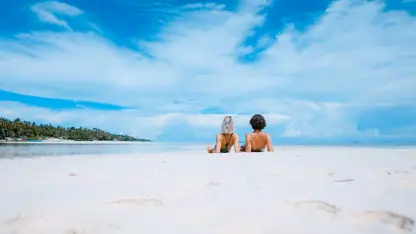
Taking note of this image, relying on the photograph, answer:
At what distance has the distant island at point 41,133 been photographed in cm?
5808

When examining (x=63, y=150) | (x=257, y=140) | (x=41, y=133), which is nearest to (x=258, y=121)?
(x=257, y=140)

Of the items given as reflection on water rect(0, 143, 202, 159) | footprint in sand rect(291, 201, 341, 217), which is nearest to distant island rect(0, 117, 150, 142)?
reflection on water rect(0, 143, 202, 159)

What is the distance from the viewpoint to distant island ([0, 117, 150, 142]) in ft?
191

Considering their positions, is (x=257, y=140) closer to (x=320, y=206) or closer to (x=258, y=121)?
(x=258, y=121)

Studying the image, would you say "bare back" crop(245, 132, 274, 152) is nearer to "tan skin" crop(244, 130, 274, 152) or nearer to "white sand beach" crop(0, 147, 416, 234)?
"tan skin" crop(244, 130, 274, 152)

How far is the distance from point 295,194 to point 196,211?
0.96 m

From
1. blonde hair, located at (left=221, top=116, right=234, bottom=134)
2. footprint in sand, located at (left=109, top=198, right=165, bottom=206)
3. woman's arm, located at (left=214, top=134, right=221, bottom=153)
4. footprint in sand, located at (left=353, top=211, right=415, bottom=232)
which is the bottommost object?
footprint in sand, located at (left=109, top=198, right=165, bottom=206)

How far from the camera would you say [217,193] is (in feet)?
9.71

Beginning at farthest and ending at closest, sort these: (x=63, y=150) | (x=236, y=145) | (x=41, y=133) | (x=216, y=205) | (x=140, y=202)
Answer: (x=41, y=133)
(x=63, y=150)
(x=236, y=145)
(x=140, y=202)
(x=216, y=205)

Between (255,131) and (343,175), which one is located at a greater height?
(255,131)

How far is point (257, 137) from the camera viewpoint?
32.4 ft

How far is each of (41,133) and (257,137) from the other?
65.8 m

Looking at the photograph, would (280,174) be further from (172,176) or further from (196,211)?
(196,211)

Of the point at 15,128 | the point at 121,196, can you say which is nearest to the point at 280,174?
the point at 121,196
